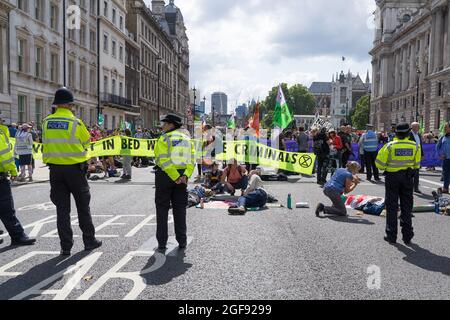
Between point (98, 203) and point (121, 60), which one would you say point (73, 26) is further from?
point (98, 203)

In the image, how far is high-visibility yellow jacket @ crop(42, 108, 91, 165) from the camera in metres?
6.20

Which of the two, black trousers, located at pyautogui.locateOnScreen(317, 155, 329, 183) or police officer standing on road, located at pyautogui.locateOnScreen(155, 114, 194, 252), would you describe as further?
black trousers, located at pyautogui.locateOnScreen(317, 155, 329, 183)

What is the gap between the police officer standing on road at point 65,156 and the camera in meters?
6.21

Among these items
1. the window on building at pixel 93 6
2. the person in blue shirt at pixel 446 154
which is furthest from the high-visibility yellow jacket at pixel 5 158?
the window on building at pixel 93 6

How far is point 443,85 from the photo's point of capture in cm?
6238

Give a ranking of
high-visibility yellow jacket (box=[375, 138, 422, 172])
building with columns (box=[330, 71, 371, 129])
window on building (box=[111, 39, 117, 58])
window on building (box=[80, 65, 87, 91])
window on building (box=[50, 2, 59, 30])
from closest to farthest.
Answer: high-visibility yellow jacket (box=[375, 138, 422, 172])
window on building (box=[50, 2, 59, 30])
window on building (box=[80, 65, 87, 91])
window on building (box=[111, 39, 117, 58])
building with columns (box=[330, 71, 371, 129])

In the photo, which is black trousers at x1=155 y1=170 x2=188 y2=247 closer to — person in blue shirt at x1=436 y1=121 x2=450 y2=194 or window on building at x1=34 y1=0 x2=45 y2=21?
person in blue shirt at x1=436 y1=121 x2=450 y2=194

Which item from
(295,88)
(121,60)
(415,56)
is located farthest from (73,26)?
(295,88)

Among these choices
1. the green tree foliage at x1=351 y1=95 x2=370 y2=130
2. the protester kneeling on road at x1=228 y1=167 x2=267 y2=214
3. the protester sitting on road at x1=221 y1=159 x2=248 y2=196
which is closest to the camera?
the protester kneeling on road at x1=228 y1=167 x2=267 y2=214

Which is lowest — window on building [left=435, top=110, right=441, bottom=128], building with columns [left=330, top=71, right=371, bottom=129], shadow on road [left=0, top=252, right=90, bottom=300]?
shadow on road [left=0, top=252, right=90, bottom=300]

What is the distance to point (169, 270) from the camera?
18.3 feet

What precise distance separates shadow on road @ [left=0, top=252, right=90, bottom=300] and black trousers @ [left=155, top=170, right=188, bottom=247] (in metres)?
1.04

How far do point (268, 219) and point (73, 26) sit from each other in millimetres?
32646

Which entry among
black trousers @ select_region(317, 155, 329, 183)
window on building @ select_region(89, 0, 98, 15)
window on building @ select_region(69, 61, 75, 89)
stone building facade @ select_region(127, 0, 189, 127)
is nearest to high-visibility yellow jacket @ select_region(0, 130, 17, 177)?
black trousers @ select_region(317, 155, 329, 183)
